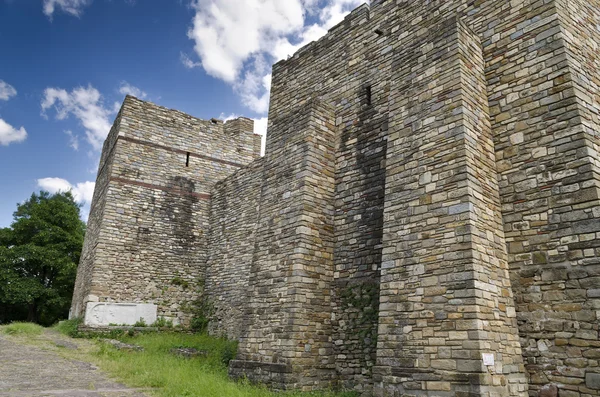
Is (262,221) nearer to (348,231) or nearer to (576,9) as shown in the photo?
(348,231)

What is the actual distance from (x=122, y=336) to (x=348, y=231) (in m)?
8.18

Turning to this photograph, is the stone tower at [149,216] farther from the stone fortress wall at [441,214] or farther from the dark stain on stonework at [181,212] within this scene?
the stone fortress wall at [441,214]

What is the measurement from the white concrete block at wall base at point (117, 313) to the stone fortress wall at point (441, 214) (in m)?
6.49

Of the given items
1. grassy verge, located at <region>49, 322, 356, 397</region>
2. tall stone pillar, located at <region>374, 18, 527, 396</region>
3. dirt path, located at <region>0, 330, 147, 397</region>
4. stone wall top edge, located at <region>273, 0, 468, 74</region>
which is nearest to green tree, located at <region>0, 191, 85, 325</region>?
grassy verge, located at <region>49, 322, 356, 397</region>

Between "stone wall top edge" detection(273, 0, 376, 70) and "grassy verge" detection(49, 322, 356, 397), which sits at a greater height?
"stone wall top edge" detection(273, 0, 376, 70)

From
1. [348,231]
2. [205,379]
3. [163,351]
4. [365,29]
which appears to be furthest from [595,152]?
[163,351]

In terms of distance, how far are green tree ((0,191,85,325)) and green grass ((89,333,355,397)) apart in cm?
1099

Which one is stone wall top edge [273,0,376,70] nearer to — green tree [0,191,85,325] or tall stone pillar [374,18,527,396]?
tall stone pillar [374,18,527,396]

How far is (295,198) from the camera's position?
8844 mm

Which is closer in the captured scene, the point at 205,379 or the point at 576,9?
the point at 576,9

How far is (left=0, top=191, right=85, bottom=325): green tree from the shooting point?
20.6 m

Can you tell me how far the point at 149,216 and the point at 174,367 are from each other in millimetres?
7147

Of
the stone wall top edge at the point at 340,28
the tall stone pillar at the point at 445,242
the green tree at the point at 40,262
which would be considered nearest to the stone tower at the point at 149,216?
the green tree at the point at 40,262

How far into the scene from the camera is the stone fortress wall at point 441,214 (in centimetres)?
556
